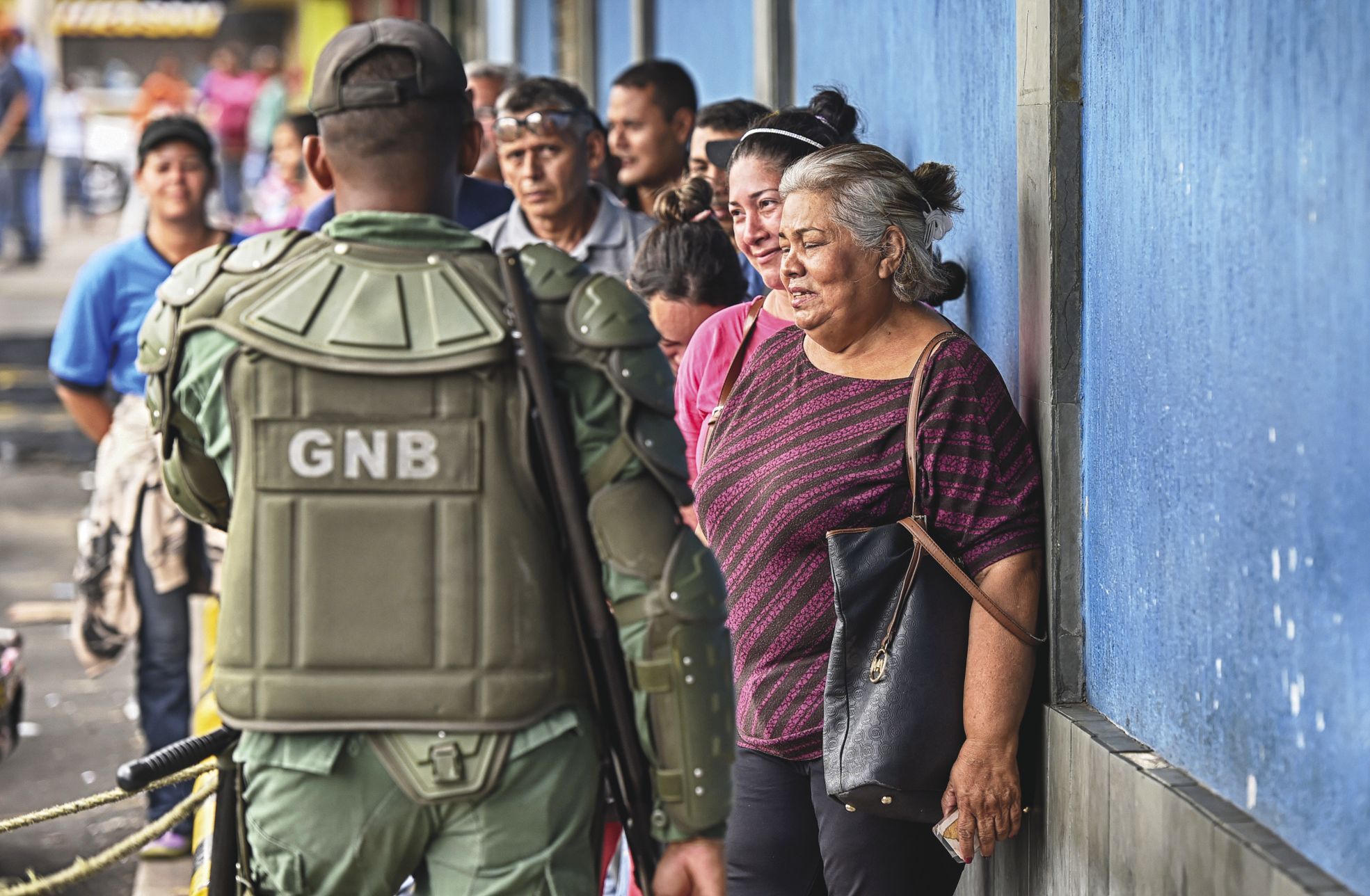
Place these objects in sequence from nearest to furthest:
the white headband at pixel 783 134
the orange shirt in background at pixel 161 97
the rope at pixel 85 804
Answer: the rope at pixel 85 804 < the white headband at pixel 783 134 < the orange shirt in background at pixel 161 97

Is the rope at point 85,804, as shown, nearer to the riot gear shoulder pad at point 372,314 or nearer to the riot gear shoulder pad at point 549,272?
the riot gear shoulder pad at point 372,314

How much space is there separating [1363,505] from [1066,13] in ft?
5.33

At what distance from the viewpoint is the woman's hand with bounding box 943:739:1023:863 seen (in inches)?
141

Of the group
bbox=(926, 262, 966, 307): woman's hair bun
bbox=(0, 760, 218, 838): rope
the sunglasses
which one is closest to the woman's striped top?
bbox=(926, 262, 966, 307): woman's hair bun

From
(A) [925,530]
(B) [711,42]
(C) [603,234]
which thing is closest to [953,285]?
(A) [925,530]

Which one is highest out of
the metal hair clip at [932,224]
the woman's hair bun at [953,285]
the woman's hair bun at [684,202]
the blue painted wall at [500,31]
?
the blue painted wall at [500,31]

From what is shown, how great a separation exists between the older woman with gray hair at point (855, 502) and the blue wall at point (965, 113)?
505 millimetres

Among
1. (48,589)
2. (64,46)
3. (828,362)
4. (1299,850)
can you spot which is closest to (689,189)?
(828,362)

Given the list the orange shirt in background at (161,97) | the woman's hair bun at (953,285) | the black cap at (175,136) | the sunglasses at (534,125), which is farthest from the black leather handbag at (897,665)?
the orange shirt in background at (161,97)

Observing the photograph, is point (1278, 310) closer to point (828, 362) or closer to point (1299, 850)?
point (1299, 850)

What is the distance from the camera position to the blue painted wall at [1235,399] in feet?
Answer: 8.36

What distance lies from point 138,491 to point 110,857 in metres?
3.20

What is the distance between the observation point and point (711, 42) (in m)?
9.42

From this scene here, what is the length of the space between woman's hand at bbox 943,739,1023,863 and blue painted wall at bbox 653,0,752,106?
15.7ft
